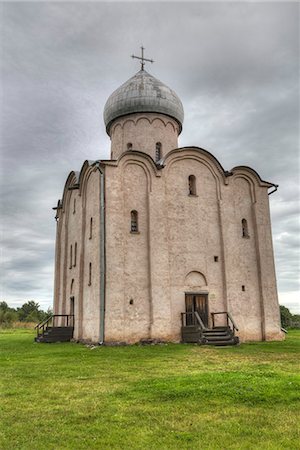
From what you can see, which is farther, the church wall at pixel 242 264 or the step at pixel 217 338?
the church wall at pixel 242 264

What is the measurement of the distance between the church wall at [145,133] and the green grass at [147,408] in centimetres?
1448

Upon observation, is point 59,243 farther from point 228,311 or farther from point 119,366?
point 119,366

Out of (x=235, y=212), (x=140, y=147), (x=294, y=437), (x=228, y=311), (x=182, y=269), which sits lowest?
(x=294, y=437)

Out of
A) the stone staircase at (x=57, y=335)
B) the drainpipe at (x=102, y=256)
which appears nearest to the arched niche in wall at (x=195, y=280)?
the drainpipe at (x=102, y=256)

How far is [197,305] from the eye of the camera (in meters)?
18.3

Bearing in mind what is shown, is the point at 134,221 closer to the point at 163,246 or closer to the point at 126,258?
the point at 163,246

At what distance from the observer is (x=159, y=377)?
8.26m

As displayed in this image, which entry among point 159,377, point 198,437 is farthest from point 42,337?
point 198,437

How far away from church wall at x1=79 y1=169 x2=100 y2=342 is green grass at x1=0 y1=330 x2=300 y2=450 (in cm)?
704

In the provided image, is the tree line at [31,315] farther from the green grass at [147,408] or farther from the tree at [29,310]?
the green grass at [147,408]

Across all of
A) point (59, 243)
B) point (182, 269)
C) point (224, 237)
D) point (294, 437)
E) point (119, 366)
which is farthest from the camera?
point (59, 243)

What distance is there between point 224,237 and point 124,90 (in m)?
10.4

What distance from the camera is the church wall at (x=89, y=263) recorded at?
1705 cm

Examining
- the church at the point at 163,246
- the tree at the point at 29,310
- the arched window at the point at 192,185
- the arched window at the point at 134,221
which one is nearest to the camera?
the church at the point at 163,246
